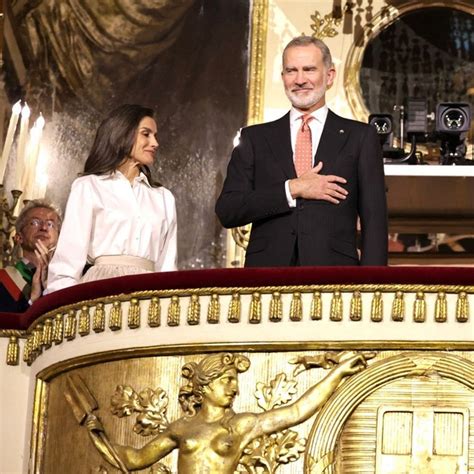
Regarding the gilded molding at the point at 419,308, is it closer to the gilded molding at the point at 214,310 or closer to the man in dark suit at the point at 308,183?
the man in dark suit at the point at 308,183

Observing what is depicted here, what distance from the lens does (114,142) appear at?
5.83 m

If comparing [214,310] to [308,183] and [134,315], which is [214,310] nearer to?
[134,315]

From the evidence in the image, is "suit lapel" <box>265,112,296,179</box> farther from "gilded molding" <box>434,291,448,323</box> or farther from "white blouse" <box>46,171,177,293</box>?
"gilded molding" <box>434,291,448,323</box>

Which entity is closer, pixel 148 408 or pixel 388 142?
pixel 148 408

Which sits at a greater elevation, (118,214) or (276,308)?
(118,214)

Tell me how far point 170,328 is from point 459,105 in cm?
326

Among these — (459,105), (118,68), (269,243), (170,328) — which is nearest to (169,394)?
(170,328)

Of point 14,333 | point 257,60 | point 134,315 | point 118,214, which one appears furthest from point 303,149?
point 257,60

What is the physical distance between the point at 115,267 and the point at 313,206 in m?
0.72

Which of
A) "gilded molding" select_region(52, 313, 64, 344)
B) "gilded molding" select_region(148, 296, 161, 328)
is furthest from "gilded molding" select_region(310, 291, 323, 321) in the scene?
"gilded molding" select_region(52, 313, 64, 344)

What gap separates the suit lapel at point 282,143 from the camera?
546 centimetres

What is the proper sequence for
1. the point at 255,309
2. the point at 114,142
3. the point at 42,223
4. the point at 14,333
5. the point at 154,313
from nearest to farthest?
the point at 255,309 → the point at 154,313 → the point at 14,333 → the point at 114,142 → the point at 42,223

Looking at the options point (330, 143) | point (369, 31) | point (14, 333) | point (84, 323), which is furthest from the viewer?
point (369, 31)

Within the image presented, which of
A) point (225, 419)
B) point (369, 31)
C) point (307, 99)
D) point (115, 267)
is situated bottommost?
point (225, 419)
